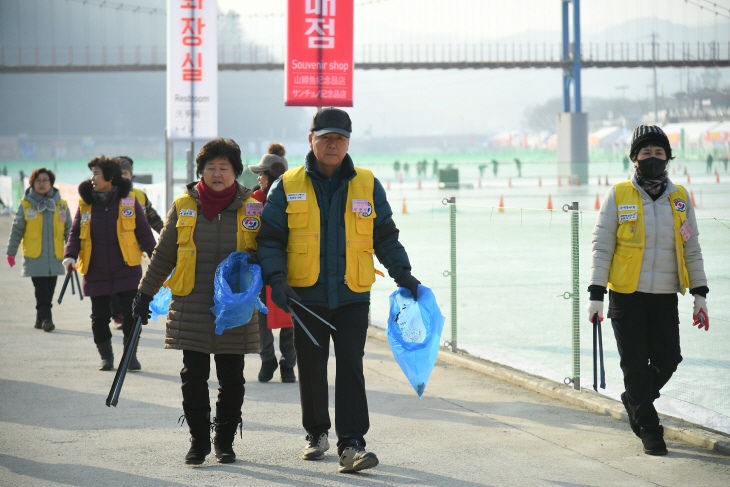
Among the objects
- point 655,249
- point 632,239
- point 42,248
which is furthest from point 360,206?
point 42,248

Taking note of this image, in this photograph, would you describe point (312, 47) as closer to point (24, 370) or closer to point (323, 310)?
point (24, 370)

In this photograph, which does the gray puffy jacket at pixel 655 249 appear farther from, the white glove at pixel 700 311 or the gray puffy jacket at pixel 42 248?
the gray puffy jacket at pixel 42 248

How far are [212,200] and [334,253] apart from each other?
0.68 metres

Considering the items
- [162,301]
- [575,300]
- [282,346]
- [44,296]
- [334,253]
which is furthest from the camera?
[44,296]

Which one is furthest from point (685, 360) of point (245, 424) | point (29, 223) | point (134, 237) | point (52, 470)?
point (29, 223)

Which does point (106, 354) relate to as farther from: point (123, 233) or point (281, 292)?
point (281, 292)

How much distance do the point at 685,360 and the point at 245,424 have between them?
391 cm

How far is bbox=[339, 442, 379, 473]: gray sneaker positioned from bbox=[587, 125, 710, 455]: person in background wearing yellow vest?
54.8 inches

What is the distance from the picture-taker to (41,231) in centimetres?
876

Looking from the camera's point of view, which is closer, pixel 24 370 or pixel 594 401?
pixel 594 401

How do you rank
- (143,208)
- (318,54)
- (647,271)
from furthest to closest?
(318,54) → (143,208) → (647,271)

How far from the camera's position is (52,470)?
4.02m

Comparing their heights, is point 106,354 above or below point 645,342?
below

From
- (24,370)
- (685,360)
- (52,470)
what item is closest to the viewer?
(52,470)
